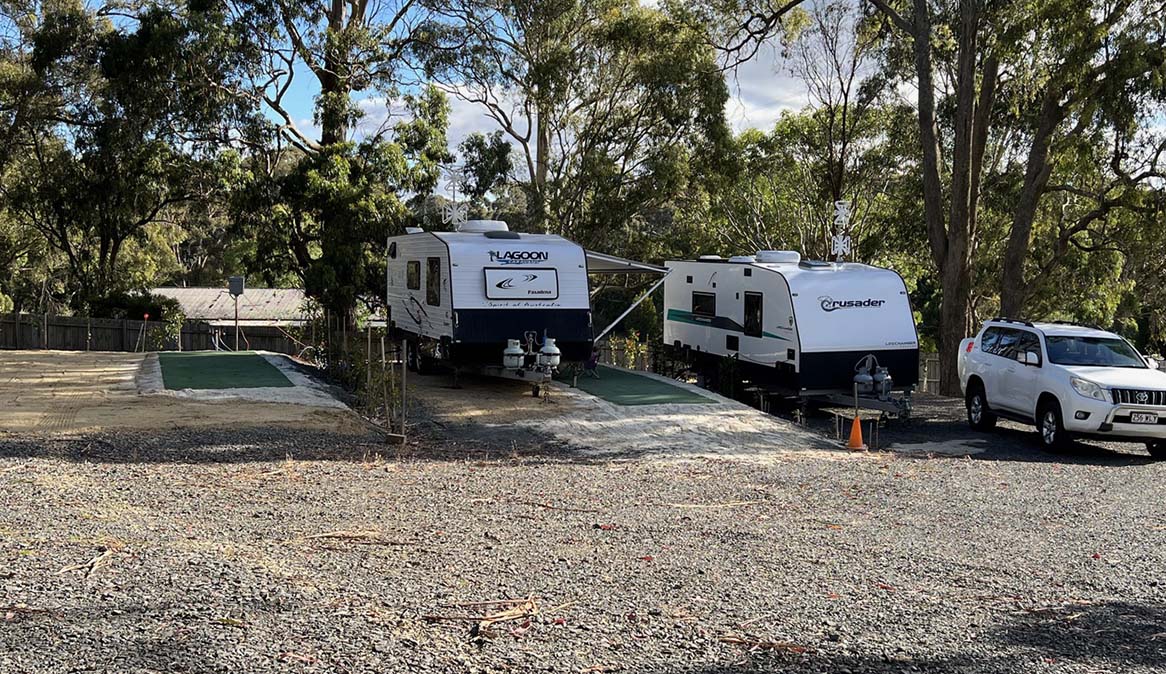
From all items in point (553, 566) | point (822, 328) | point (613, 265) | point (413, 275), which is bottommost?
point (553, 566)

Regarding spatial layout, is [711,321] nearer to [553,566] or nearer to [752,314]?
[752,314]

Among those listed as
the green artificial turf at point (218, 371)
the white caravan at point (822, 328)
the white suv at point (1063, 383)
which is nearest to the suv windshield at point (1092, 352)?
the white suv at point (1063, 383)

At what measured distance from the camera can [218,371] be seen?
18.2 metres

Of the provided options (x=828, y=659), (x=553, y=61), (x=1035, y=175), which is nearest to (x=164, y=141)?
(x=553, y=61)

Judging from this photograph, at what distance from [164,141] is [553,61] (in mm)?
9810

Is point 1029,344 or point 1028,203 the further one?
point 1028,203

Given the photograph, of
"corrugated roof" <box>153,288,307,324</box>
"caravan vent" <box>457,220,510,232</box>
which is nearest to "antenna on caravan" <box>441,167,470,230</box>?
"caravan vent" <box>457,220,510,232</box>

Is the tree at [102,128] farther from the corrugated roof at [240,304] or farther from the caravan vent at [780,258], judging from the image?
the caravan vent at [780,258]

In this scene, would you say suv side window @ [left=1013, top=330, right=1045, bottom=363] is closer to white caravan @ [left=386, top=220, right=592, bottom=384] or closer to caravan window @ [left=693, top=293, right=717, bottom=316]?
caravan window @ [left=693, top=293, right=717, bottom=316]

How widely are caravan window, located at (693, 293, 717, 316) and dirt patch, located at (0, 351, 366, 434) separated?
7.90 metres

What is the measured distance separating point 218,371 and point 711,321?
852 cm

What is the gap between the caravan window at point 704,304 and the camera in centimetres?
2000

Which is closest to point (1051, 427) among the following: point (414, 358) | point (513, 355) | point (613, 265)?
point (513, 355)

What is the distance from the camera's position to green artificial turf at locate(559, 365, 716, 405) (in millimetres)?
16656
